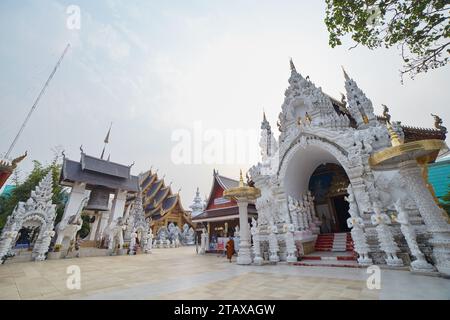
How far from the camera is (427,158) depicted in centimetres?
518

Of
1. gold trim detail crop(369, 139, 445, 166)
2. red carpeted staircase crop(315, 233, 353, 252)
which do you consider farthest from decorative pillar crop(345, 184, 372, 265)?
gold trim detail crop(369, 139, 445, 166)

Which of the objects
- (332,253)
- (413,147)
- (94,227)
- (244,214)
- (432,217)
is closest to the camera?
(413,147)

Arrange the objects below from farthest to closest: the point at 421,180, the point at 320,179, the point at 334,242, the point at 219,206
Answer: the point at 219,206 < the point at 320,179 < the point at 334,242 < the point at 421,180

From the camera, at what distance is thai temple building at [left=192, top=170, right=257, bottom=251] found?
48.5 feet

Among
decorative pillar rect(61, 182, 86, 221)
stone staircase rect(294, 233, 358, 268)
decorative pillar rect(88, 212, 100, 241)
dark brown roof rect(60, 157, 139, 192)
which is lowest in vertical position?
stone staircase rect(294, 233, 358, 268)

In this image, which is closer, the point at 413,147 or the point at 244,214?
the point at 413,147

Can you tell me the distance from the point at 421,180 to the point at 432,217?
915mm

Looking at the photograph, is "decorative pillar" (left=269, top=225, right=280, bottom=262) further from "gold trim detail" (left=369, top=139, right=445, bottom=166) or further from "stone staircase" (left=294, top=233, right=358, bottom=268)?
"gold trim detail" (left=369, top=139, right=445, bottom=166)

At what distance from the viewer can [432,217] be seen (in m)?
4.80

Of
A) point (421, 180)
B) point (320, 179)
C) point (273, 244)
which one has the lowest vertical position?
point (273, 244)

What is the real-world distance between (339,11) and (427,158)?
14.4 ft

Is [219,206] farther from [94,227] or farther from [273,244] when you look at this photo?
[94,227]

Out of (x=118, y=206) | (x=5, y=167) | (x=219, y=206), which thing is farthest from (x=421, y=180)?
(x=118, y=206)
